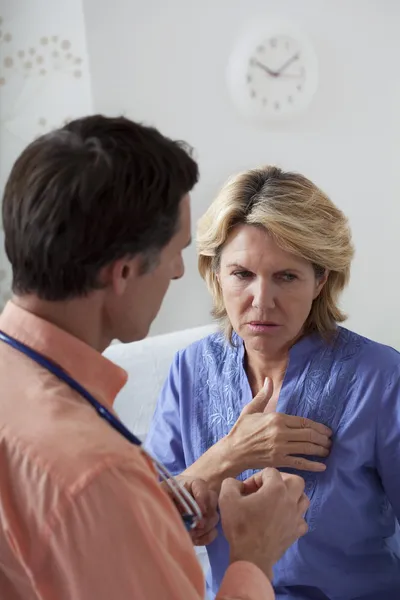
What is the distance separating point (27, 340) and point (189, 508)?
36 centimetres

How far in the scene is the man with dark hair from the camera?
72cm

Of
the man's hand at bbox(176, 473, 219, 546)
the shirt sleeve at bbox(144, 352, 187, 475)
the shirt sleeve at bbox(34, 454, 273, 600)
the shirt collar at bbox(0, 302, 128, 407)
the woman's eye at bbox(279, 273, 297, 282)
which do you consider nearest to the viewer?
the shirt sleeve at bbox(34, 454, 273, 600)

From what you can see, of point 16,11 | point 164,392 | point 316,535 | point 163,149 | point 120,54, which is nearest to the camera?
point 163,149

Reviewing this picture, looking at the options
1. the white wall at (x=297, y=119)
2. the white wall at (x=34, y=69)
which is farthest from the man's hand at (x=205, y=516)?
the white wall at (x=297, y=119)

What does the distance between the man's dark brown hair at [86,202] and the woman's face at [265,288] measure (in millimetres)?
645

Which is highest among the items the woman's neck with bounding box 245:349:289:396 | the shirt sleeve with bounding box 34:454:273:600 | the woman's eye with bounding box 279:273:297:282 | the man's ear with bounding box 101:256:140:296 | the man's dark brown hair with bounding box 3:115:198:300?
the man's dark brown hair with bounding box 3:115:198:300

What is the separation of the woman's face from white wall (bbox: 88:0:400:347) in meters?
1.46

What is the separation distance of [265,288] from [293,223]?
13cm

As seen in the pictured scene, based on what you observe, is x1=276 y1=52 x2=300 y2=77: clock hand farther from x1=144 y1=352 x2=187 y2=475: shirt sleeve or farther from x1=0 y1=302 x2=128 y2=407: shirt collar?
x1=0 y1=302 x2=128 y2=407: shirt collar

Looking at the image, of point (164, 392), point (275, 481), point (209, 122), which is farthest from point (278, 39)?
point (275, 481)

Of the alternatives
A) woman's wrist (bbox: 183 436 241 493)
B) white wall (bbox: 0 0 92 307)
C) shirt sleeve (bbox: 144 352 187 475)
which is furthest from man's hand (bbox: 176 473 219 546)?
white wall (bbox: 0 0 92 307)

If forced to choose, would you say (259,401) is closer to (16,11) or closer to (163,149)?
(163,149)

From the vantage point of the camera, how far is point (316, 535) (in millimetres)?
1415

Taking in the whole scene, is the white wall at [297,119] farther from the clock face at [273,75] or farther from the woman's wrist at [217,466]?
the woman's wrist at [217,466]
